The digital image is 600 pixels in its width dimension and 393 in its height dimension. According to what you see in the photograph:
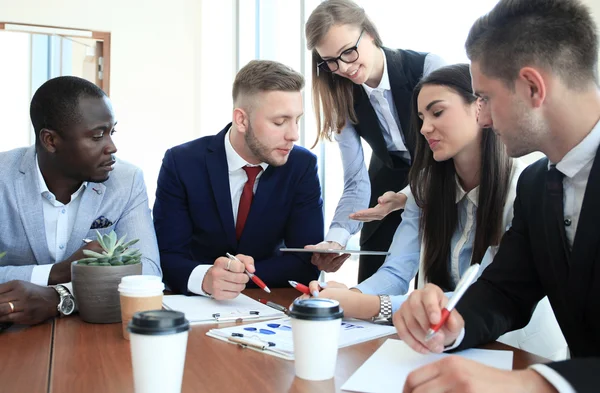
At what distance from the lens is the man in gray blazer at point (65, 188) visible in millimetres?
1943

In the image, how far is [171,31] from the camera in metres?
5.74

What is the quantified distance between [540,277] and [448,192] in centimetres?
54

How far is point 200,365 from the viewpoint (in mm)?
1151

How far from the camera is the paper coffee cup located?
1286 mm

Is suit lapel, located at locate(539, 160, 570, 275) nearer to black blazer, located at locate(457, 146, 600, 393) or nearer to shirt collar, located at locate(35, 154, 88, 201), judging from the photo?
black blazer, located at locate(457, 146, 600, 393)

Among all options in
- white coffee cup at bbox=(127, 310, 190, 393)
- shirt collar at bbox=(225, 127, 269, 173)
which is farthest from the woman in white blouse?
white coffee cup at bbox=(127, 310, 190, 393)

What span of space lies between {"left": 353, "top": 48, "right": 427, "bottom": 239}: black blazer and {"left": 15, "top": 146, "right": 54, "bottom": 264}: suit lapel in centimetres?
129

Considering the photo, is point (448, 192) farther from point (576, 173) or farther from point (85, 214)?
point (85, 214)

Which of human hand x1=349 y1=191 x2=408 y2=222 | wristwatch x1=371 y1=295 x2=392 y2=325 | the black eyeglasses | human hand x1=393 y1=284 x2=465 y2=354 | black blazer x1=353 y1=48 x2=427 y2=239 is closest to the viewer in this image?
human hand x1=393 y1=284 x2=465 y2=354

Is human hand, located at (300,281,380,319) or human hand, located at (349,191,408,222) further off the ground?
human hand, located at (349,191,408,222)

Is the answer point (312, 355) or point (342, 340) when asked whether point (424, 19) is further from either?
point (312, 355)

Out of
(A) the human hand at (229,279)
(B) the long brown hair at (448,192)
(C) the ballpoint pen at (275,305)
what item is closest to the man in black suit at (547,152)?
(B) the long brown hair at (448,192)

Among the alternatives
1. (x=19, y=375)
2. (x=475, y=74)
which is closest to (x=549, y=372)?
(x=475, y=74)

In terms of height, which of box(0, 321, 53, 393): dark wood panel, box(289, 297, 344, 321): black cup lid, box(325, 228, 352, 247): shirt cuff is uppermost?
box(325, 228, 352, 247): shirt cuff
